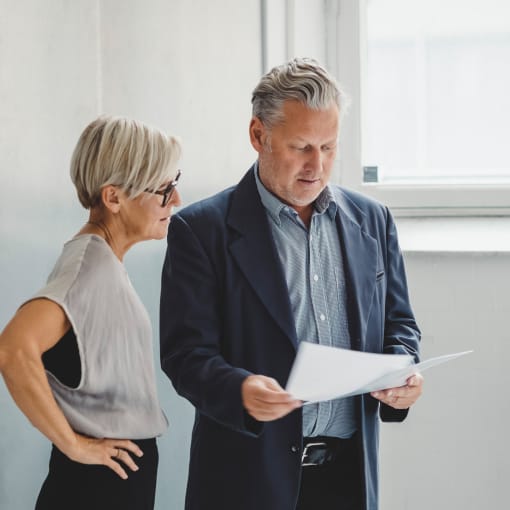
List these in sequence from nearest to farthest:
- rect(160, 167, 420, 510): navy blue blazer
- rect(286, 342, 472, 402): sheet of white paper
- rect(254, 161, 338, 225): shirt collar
Result: rect(286, 342, 472, 402): sheet of white paper, rect(160, 167, 420, 510): navy blue blazer, rect(254, 161, 338, 225): shirt collar

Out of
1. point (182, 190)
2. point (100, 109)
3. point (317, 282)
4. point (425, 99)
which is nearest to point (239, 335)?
point (317, 282)

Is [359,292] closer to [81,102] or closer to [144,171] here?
[144,171]

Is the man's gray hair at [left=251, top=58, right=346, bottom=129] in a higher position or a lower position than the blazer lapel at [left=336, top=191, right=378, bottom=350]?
higher

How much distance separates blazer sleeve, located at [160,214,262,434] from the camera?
1.58 meters

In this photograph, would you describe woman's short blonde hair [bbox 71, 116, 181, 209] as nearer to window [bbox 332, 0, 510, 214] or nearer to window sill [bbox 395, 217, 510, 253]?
window sill [bbox 395, 217, 510, 253]

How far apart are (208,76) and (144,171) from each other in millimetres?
928

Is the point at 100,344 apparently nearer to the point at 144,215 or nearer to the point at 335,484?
the point at 144,215

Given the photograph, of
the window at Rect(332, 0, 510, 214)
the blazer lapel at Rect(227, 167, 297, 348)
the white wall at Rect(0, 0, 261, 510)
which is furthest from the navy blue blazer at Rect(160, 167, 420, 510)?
the window at Rect(332, 0, 510, 214)

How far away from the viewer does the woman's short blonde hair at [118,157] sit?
1.65 meters

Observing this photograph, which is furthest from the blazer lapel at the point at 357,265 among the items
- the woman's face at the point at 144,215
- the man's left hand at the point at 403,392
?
the woman's face at the point at 144,215

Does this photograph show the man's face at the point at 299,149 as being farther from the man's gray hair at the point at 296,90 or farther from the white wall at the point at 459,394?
the white wall at the point at 459,394

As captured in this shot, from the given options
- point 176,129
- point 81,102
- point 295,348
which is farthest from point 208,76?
point 295,348

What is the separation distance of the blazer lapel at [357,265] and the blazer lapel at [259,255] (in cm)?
14

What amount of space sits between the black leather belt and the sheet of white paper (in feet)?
0.85
